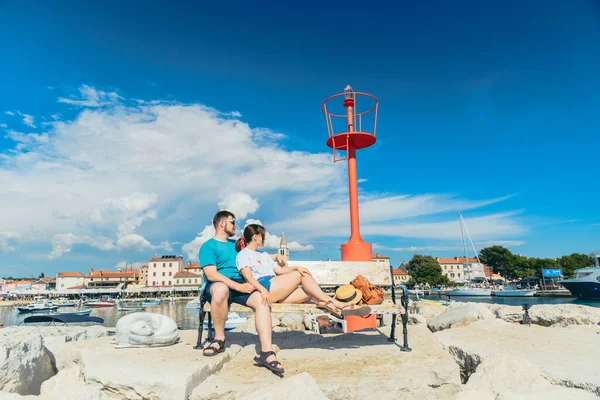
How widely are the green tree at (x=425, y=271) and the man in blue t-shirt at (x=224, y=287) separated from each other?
8280cm

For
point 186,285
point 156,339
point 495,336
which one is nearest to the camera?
point 156,339

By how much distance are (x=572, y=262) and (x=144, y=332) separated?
96.5 m

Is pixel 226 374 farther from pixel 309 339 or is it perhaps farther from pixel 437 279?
pixel 437 279

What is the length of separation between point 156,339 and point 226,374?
4.50 ft

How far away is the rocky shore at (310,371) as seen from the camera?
296cm

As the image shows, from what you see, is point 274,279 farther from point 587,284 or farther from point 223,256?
point 587,284

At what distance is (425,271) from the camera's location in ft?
266

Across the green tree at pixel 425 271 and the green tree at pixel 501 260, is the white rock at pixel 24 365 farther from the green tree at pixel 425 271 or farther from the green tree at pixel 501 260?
the green tree at pixel 501 260

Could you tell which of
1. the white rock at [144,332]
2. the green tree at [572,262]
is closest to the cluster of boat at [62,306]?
the white rock at [144,332]

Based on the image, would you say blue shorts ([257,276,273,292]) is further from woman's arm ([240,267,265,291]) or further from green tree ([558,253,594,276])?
green tree ([558,253,594,276])

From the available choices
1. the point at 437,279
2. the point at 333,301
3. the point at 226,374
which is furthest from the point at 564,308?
the point at 437,279

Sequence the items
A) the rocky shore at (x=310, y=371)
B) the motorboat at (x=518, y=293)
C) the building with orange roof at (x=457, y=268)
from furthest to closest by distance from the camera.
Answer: the building with orange roof at (x=457, y=268) < the motorboat at (x=518, y=293) < the rocky shore at (x=310, y=371)

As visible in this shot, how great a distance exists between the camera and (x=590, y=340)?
4949 millimetres

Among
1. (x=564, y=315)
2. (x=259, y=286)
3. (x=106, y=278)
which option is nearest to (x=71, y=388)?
(x=259, y=286)
